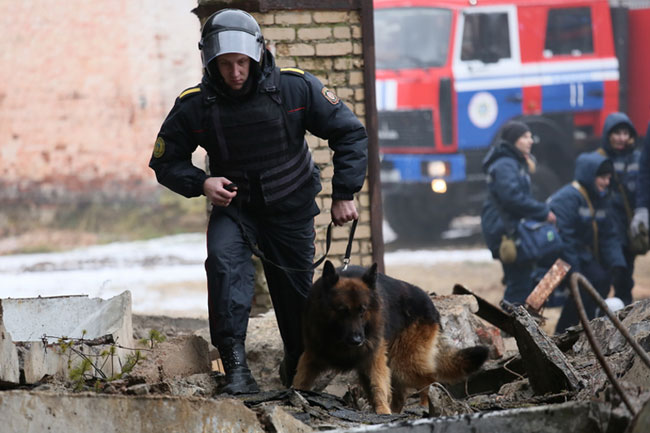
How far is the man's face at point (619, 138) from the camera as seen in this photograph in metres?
10.3

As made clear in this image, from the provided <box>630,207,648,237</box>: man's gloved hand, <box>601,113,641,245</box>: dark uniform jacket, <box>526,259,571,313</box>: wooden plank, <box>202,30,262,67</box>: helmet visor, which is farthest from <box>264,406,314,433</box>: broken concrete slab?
<box>630,207,648,237</box>: man's gloved hand

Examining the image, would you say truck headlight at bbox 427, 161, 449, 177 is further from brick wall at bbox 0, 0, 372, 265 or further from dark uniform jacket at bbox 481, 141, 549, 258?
brick wall at bbox 0, 0, 372, 265

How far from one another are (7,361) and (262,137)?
62.4 inches

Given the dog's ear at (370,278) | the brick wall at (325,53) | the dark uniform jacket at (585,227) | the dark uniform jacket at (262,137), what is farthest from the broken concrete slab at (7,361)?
the dark uniform jacket at (585,227)

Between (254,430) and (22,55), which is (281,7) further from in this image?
(22,55)

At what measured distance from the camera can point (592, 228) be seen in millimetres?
9992

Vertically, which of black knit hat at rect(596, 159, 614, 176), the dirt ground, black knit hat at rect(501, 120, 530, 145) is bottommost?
the dirt ground

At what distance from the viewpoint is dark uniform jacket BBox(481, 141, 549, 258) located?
9.95m

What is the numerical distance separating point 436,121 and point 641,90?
2397mm

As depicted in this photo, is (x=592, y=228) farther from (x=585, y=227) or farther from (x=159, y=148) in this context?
(x=159, y=148)

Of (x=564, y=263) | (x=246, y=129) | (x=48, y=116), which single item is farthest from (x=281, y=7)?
(x=48, y=116)

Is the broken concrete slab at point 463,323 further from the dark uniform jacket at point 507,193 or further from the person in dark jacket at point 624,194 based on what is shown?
the person in dark jacket at point 624,194

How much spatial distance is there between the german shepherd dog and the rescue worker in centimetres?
564

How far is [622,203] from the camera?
10.1 m
